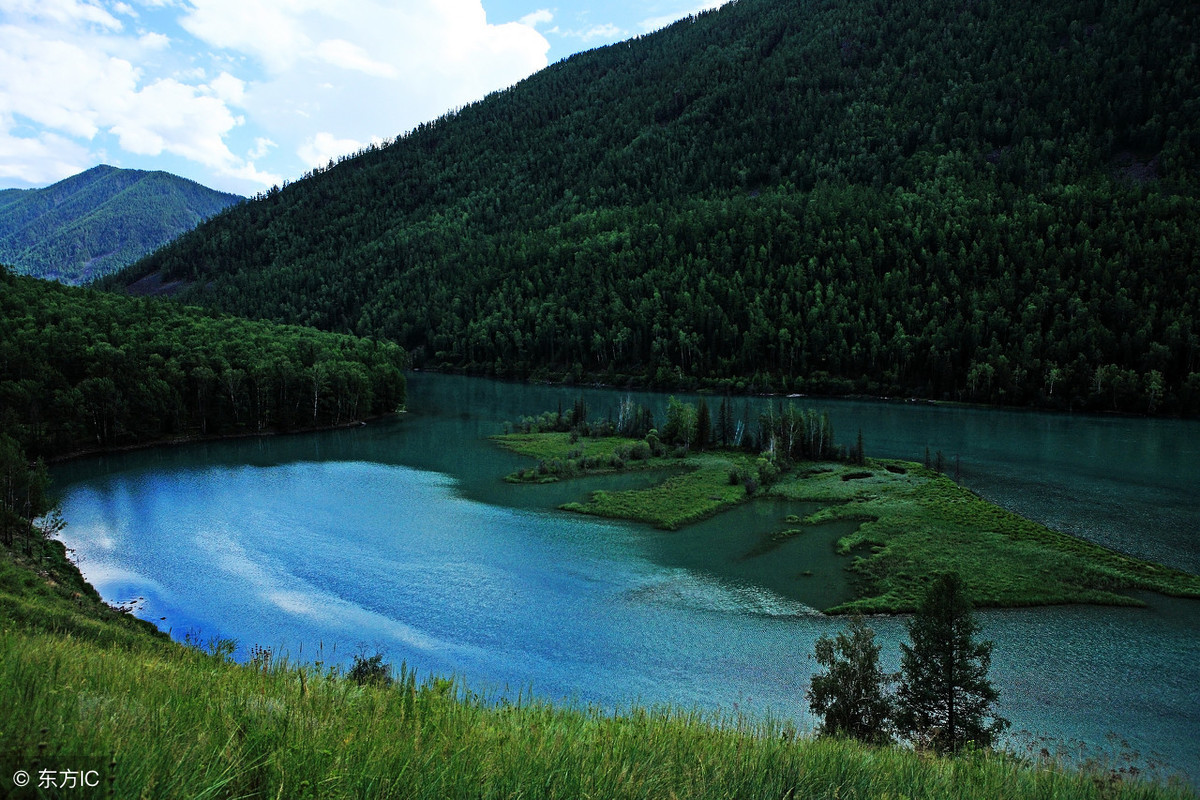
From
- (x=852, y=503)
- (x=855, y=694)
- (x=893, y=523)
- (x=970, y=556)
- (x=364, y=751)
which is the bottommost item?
(x=970, y=556)

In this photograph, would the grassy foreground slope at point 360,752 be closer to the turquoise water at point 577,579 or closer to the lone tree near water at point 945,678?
the turquoise water at point 577,579

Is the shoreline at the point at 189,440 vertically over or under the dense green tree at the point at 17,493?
under

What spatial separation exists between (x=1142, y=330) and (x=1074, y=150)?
94.4m

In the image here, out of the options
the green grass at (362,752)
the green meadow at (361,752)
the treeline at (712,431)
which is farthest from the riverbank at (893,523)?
the green grass at (362,752)

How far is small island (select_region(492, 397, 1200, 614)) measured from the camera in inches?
1491

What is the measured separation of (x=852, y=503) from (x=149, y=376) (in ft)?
242

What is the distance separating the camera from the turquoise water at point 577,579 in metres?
28.3

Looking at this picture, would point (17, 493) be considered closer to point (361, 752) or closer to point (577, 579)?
point (577, 579)

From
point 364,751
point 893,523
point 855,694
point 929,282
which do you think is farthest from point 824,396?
point 364,751

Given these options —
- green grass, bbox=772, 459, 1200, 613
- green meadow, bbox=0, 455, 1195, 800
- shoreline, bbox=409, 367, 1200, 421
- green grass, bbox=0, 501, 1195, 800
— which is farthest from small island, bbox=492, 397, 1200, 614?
shoreline, bbox=409, 367, 1200, 421

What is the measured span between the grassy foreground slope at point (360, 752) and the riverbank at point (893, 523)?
31.0m

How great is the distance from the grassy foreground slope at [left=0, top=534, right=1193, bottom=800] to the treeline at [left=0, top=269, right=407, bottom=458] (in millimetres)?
71183

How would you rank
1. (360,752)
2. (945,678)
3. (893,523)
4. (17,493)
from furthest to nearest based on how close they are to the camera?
(893,523)
(17,493)
(945,678)
(360,752)

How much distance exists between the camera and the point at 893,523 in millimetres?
48312
